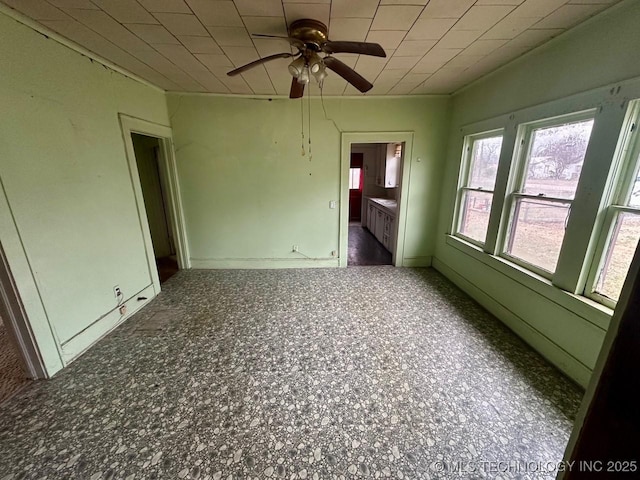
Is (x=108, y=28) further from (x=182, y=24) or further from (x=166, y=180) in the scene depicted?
(x=166, y=180)

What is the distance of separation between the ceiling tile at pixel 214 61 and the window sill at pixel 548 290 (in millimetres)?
3471

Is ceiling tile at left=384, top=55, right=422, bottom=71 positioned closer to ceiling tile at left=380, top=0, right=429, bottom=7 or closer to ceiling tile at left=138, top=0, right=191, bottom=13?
ceiling tile at left=380, top=0, right=429, bottom=7

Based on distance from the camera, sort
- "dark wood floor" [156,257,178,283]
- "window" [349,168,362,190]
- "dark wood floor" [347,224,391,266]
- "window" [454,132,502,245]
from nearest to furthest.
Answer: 1. "window" [454,132,502,245]
2. "dark wood floor" [156,257,178,283]
3. "dark wood floor" [347,224,391,266]
4. "window" [349,168,362,190]

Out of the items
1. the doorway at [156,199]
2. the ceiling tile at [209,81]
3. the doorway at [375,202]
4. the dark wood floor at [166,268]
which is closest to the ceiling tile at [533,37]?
the doorway at [375,202]

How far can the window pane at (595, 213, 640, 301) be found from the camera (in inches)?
64.5

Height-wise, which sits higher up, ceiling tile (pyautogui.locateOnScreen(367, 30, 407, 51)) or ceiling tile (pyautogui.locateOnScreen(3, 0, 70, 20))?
ceiling tile (pyautogui.locateOnScreen(3, 0, 70, 20))

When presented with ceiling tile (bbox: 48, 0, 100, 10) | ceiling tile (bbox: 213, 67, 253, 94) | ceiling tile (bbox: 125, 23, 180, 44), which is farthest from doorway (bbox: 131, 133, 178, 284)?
ceiling tile (bbox: 48, 0, 100, 10)

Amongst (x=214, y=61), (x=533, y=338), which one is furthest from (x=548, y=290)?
(x=214, y=61)

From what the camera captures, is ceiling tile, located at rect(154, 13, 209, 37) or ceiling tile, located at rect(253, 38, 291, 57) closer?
ceiling tile, located at rect(154, 13, 209, 37)

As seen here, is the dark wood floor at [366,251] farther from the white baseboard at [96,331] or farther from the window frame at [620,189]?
the white baseboard at [96,331]

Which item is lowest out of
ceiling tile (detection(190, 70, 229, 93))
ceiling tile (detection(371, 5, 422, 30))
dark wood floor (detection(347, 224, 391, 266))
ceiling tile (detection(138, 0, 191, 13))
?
dark wood floor (detection(347, 224, 391, 266))

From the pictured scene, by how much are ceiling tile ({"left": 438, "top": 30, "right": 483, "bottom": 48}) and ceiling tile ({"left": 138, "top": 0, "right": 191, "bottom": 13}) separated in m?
1.97

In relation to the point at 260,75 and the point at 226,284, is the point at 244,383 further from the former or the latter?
the point at 260,75

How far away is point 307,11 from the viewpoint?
1.69 meters
